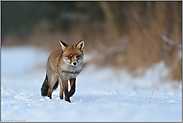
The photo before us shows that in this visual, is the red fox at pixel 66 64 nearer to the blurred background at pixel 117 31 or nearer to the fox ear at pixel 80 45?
the fox ear at pixel 80 45

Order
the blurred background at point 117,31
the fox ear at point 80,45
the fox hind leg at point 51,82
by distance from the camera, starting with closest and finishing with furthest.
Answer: the fox ear at point 80,45, the fox hind leg at point 51,82, the blurred background at point 117,31

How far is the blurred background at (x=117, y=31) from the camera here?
11.1 meters

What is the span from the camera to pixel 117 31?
667 inches

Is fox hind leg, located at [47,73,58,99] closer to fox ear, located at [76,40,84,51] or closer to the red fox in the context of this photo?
the red fox

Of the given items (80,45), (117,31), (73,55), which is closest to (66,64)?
(73,55)

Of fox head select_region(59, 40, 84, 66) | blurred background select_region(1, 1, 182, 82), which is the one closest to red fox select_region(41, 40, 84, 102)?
fox head select_region(59, 40, 84, 66)

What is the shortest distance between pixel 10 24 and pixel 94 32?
20713mm

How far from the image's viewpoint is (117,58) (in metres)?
15.3

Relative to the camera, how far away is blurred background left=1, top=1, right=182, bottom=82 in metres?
11.1

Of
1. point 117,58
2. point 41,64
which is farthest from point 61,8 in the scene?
point 117,58

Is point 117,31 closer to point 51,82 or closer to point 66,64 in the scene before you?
point 51,82

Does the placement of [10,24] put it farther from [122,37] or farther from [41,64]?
Result: [122,37]

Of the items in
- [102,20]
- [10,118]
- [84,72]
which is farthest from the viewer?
[102,20]

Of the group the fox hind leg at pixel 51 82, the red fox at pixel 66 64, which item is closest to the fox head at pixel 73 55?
the red fox at pixel 66 64
